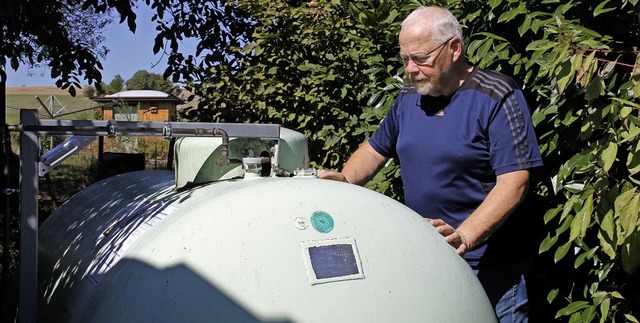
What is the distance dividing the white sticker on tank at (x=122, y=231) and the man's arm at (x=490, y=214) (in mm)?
1003

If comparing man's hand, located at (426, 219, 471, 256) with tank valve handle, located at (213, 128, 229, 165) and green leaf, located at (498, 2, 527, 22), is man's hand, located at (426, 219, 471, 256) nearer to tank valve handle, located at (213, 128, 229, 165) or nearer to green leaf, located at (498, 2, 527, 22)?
tank valve handle, located at (213, 128, 229, 165)

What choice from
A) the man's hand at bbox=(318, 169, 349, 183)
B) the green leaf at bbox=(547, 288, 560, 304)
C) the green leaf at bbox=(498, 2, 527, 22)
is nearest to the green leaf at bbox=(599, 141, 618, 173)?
the green leaf at bbox=(498, 2, 527, 22)

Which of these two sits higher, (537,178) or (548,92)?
(548,92)

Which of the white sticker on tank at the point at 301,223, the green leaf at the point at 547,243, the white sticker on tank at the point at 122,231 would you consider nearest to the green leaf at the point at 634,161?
the green leaf at the point at 547,243

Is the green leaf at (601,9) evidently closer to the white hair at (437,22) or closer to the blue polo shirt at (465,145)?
the blue polo shirt at (465,145)

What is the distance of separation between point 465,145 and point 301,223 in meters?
0.86

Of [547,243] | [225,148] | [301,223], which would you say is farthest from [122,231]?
[547,243]

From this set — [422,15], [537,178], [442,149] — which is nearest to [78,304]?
[442,149]

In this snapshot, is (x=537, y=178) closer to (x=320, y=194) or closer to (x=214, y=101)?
(x=320, y=194)

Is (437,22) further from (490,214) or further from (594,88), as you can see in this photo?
(490,214)

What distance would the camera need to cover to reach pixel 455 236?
7.92 feet

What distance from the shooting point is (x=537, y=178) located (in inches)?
123

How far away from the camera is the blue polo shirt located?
2594 mm

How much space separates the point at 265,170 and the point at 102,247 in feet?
2.33
